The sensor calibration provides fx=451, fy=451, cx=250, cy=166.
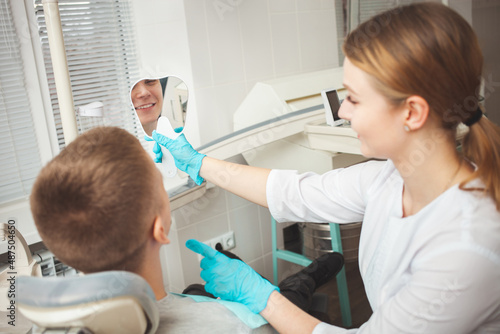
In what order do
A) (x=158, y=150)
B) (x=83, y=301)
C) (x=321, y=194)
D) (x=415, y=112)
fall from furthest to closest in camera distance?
1. (x=158, y=150)
2. (x=321, y=194)
3. (x=415, y=112)
4. (x=83, y=301)

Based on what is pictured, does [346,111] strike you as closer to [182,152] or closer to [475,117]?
[475,117]

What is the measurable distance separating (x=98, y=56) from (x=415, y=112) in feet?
4.92

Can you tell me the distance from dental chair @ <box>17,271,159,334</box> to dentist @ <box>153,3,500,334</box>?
42 centimetres

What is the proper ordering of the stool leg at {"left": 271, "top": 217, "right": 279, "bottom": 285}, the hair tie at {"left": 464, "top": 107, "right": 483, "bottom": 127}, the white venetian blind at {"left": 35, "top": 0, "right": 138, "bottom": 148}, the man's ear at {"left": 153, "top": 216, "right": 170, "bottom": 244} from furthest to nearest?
the stool leg at {"left": 271, "top": 217, "right": 279, "bottom": 285} → the white venetian blind at {"left": 35, "top": 0, "right": 138, "bottom": 148} → the hair tie at {"left": 464, "top": 107, "right": 483, "bottom": 127} → the man's ear at {"left": 153, "top": 216, "right": 170, "bottom": 244}

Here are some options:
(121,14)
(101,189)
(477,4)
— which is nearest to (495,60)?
(477,4)

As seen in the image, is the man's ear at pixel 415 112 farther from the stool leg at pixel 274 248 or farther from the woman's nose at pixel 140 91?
the stool leg at pixel 274 248

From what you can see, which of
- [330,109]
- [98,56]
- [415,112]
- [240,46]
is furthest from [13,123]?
[415,112]

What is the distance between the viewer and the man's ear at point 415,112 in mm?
975

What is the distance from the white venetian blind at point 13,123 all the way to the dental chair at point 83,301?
1223 mm

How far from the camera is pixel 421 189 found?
3.57 feet

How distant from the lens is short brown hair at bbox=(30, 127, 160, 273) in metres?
0.80

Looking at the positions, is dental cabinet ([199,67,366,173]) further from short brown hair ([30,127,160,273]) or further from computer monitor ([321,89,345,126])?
short brown hair ([30,127,160,273])

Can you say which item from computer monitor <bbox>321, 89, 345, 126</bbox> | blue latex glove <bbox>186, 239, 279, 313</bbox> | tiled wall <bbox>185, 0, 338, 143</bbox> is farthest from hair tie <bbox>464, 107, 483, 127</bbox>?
tiled wall <bbox>185, 0, 338, 143</bbox>

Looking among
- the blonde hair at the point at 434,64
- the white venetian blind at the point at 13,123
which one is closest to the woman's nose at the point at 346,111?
the blonde hair at the point at 434,64
